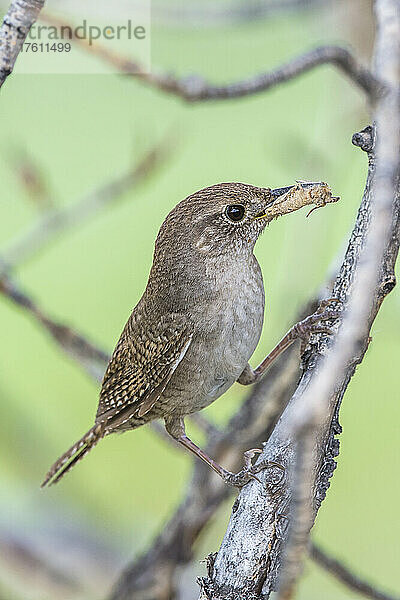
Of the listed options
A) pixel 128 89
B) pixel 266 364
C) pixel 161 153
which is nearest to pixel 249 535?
pixel 266 364

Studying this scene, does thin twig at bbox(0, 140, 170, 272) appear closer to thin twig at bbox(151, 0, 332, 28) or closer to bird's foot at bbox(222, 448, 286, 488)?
thin twig at bbox(151, 0, 332, 28)

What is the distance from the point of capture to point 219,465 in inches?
86.4

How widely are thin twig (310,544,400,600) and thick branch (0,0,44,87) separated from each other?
1406 millimetres

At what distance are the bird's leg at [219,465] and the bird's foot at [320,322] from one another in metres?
0.27

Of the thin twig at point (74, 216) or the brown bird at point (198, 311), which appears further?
the thin twig at point (74, 216)

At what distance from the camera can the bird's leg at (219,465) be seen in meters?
1.58

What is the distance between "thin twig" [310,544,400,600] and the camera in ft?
6.59

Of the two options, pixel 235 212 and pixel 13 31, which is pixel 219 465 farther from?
pixel 13 31

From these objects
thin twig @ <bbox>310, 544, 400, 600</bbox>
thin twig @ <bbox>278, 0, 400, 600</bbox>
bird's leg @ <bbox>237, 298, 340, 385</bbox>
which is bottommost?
thin twig @ <bbox>278, 0, 400, 600</bbox>

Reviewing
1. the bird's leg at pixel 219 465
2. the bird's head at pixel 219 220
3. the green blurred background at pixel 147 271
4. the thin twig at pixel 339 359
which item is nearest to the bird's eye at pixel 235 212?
the bird's head at pixel 219 220

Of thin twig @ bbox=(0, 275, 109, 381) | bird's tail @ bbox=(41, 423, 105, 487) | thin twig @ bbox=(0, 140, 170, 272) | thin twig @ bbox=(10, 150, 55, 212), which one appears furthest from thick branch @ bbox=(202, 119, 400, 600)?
thin twig @ bbox=(10, 150, 55, 212)

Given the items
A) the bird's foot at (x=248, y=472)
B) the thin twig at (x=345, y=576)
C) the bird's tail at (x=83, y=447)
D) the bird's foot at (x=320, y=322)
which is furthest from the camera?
the bird's tail at (x=83, y=447)

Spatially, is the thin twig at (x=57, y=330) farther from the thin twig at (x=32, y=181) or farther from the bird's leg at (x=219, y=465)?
the thin twig at (x=32, y=181)

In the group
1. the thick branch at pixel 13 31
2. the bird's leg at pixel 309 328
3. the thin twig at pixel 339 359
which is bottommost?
the thin twig at pixel 339 359
